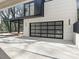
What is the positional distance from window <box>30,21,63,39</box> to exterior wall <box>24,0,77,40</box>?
606mm

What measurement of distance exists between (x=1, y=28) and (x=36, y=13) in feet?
62.1

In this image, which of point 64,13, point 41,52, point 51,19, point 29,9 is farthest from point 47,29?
point 41,52

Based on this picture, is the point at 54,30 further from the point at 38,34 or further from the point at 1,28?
the point at 1,28

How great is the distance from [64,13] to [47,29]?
10.4ft

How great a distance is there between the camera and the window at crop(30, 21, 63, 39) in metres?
16.3

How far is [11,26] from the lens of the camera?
1170 inches

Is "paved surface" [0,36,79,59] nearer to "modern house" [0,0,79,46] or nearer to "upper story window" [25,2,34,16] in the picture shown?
"modern house" [0,0,79,46]

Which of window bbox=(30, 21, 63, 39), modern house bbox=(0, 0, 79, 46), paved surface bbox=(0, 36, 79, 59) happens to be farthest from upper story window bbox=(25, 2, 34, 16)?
paved surface bbox=(0, 36, 79, 59)

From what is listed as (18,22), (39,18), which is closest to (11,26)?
(18,22)

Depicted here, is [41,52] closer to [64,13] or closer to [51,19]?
[64,13]

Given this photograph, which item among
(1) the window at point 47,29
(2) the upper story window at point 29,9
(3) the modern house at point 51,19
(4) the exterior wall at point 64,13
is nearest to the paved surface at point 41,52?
(3) the modern house at point 51,19

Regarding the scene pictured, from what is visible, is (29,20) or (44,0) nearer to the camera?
(44,0)

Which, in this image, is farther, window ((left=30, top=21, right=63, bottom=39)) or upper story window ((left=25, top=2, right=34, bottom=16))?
upper story window ((left=25, top=2, right=34, bottom=16))

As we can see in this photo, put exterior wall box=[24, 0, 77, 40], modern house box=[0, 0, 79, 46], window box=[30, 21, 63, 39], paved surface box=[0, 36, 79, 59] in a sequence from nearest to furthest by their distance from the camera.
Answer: paved surface box=[0, 36, 79, 59]
exterior wall box=[24, 0, 77, 40]
modern house box=[0, 0, 79, 46]
window box=[30, 21, 63, 39]
